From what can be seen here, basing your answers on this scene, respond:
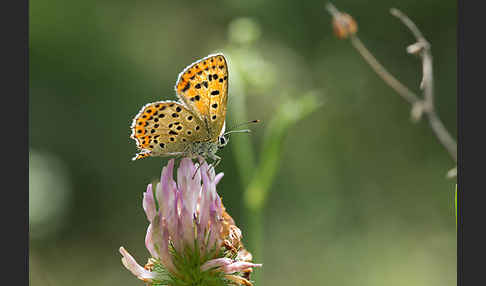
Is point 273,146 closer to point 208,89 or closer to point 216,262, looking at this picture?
point 208,89

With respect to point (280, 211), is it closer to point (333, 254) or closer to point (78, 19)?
point (333, 254)

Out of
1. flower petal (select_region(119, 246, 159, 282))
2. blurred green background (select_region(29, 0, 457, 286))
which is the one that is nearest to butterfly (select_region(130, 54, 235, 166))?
flower petal (select_region(119, 246, 159, 282))

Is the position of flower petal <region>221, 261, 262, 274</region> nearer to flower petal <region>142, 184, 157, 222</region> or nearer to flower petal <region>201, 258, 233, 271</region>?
flower petal <region>201, 258, 233, 271</region>

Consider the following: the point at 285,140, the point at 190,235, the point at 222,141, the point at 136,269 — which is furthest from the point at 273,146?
the point at 285,140

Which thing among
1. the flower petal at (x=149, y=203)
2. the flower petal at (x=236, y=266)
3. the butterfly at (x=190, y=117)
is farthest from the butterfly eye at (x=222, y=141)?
the flower petal at (x=236, y=266)

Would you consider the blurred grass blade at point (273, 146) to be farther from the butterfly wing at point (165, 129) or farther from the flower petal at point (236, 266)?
the flower petal at point (236, 266)

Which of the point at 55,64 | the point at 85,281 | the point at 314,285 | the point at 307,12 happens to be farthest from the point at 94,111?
the point at 314,285
